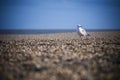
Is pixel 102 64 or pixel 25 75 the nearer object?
pixel 25 75

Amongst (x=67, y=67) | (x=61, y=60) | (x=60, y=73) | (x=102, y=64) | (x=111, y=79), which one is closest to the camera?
(x=111, y=79)

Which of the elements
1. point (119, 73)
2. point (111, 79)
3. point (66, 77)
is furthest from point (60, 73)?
point (119, 73)

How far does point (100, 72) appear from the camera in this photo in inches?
213

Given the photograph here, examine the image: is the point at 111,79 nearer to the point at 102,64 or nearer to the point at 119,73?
the point at 119,73

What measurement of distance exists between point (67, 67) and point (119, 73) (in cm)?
171

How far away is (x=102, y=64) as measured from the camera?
6.21 metres

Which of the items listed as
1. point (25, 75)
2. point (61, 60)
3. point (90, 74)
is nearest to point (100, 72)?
point (90, 74)

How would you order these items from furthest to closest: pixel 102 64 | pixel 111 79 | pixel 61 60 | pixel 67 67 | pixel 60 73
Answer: pixel 61 60 → pixel 102 64 → pixel 67 67 → pixel 60 73 → pixel 111 79

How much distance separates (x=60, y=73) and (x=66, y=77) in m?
0.34

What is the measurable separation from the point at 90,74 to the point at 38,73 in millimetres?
1639

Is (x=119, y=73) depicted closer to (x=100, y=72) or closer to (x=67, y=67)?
(x=100, y=72)

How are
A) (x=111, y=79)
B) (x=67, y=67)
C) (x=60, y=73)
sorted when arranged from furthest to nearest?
(x=67, y=67)
(x=60, y=73)
(x=111, y=79)

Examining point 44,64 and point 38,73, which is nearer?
point 38,73

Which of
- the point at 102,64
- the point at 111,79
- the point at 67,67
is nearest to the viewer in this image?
the point at 111,79
